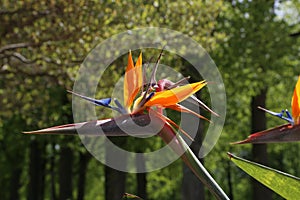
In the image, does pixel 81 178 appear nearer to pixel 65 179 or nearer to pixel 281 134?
pixel 65 179

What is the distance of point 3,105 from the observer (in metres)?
9.66

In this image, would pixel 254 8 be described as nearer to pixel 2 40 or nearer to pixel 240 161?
pixel 2 40

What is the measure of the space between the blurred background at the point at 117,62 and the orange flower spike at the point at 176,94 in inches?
187

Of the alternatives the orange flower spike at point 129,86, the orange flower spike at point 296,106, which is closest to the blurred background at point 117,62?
the orange flower spike at point 129,86

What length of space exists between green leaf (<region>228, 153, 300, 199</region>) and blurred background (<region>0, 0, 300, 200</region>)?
4799 mm

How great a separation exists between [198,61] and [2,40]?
12.1 feet

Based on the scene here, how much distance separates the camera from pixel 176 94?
3.47ft

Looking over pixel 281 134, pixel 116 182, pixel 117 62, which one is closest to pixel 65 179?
pixel 116 182

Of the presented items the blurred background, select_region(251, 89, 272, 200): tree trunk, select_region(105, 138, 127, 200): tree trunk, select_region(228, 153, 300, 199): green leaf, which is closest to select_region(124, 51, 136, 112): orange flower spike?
select_region(228, 153, 300, 199): green leaf

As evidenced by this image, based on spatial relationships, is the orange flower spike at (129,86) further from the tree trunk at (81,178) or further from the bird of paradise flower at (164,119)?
the tree trunk at (81,178)

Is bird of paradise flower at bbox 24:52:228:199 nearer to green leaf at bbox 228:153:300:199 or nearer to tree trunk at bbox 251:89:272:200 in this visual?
green leaf at bbox 228:153:300:199

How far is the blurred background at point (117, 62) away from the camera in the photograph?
792cm

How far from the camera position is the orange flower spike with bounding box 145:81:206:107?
1053 millimetres

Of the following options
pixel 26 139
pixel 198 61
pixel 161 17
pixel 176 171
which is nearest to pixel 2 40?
pixel 161 17
